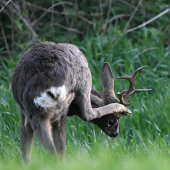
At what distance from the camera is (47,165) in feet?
11.1

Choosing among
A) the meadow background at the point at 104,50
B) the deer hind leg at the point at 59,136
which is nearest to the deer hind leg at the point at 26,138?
the meadow background at the point at 104,50

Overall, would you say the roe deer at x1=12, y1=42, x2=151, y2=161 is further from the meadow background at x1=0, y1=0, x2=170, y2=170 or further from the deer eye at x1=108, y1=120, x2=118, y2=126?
the deer eye at x1=108, y1=120, x2=118, y2=126

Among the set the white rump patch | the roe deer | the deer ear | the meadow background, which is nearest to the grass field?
the meadow background

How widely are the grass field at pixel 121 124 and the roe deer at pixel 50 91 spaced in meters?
0.23

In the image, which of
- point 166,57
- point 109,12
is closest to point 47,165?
point 166,57

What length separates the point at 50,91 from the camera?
3.95 meters

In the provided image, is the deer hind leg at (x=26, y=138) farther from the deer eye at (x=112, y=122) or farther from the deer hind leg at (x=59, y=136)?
the deer eye at (x=112, y=122)

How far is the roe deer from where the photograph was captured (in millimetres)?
3961

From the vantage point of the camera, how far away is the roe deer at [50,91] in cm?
396

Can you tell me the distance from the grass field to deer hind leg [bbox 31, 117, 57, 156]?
111 millimetres

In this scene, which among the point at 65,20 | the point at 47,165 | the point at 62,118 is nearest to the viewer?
the point at 47,165

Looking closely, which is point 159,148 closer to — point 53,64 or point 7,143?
point 53,64

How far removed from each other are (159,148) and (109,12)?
5.21 m

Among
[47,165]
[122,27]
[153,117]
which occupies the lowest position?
[153,117]
